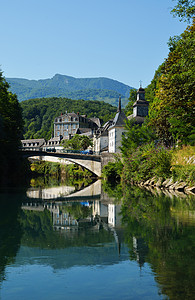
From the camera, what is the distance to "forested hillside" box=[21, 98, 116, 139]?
170m

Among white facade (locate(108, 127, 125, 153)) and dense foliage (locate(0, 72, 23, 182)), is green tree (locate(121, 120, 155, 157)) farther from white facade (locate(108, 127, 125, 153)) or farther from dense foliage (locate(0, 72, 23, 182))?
white facade (locate(108, 127, 125, 153))

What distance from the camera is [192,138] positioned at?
3117cm

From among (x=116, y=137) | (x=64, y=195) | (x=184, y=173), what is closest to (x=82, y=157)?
(x=116, y=137)

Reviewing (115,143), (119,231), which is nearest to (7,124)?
(115,143)

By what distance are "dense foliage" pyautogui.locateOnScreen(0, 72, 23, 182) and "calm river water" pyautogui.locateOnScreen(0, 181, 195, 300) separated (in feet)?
108

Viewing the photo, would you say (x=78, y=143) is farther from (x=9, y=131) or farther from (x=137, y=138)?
(x=137, y=138)

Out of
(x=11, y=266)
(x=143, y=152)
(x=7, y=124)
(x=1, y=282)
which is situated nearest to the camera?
(x=1, y=282)

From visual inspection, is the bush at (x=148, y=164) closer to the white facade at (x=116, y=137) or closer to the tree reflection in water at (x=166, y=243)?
the tree reflection in water at (x=166, y=243)

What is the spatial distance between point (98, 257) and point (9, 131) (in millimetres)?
43930

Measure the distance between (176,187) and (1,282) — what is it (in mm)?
25524

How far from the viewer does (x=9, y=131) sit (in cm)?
5153

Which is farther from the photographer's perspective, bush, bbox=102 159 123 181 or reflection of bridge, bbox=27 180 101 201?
bush, bbox=102 159 123 181

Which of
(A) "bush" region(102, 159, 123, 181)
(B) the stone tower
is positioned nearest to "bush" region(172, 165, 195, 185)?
(A) "bush" region(102, 159, 123, 181)

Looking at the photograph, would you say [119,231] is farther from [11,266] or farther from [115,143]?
[115,143]
